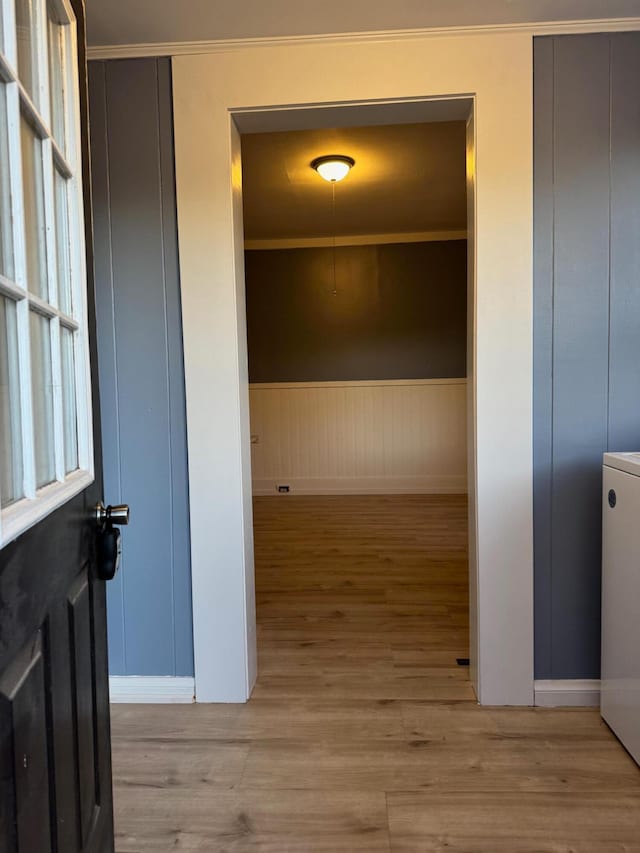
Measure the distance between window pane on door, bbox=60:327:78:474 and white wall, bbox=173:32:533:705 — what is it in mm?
872

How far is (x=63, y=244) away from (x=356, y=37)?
137 cm

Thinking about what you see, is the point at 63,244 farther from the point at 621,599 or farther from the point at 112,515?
the point at 621,599

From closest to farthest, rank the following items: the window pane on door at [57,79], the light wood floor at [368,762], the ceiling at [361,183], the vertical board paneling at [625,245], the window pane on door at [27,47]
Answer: the window pane on door at [27,47]
the window pane on door at [57,79]
the light wood floor at [368,762]
the vertical board paneling at [625,245]
the ceiling at [361,183]

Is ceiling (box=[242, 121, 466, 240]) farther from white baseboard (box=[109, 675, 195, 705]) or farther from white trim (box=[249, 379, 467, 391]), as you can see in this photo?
white baseboard (box=[109, 675, 195, 705])

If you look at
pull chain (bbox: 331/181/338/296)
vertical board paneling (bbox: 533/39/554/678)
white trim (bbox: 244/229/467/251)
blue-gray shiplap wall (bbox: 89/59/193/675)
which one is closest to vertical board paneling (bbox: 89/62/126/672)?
blue-gray shiplap wall (bbox: 89/59/193/675)

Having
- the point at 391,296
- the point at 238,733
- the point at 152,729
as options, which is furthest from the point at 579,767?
the point at 391,296

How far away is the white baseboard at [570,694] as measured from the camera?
179 cm

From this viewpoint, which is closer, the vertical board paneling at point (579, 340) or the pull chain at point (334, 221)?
the vertical board paneling at point (579, 340)

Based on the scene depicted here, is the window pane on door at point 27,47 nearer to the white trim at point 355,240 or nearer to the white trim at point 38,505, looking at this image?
the white trim at point 38,505

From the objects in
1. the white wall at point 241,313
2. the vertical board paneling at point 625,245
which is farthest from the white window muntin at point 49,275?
the vertical board paneling at point 625,245

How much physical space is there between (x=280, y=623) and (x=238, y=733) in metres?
0.79

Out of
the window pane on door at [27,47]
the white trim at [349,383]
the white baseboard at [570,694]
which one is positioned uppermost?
the window pane on door at [27,47]

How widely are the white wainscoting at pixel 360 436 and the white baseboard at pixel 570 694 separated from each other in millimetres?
3567

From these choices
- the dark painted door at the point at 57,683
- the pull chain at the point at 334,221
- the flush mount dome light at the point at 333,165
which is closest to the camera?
the dark painted door at the point at 57,683
